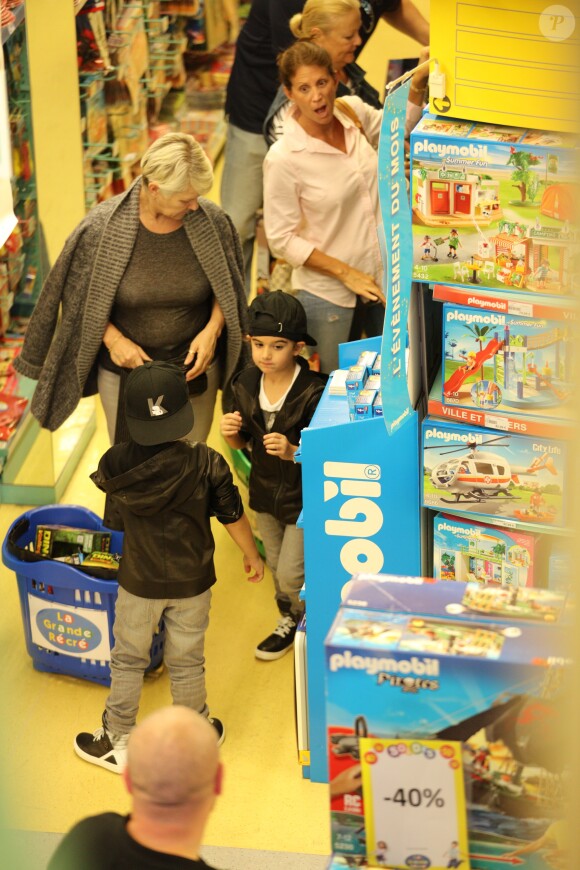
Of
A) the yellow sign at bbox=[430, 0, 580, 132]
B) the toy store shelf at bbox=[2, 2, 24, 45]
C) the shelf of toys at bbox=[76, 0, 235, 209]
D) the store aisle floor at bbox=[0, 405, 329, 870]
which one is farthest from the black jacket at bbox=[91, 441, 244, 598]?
the shelf of toys at bbox=[76, 0, 235, 209]

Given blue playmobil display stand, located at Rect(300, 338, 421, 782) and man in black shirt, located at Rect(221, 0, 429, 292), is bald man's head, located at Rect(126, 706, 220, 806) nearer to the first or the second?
blue playmobil display stand, located at Rect(300, 338, 421, 782)

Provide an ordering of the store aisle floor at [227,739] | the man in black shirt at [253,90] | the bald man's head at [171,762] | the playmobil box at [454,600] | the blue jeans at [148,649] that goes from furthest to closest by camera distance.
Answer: the man in black shirt at [253,90], the blue jeans at [148,649], the store aisle floor at [227,739], the playmobil box at [454,600], the bald man's head at [171,762]

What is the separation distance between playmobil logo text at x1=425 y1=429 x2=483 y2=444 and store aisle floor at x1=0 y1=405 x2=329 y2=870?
1.22 m

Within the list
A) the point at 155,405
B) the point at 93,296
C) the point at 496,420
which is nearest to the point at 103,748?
the point at 155,405

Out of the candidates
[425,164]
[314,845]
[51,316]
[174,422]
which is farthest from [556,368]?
[51,316]

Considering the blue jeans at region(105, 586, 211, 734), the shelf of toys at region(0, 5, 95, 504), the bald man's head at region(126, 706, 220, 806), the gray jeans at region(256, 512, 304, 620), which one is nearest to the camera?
the bald man's head at region(126, 706, 220, 806)

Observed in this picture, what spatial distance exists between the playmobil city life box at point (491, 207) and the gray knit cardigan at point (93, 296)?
128 centimetres

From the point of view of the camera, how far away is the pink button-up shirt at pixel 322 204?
14.8 feet

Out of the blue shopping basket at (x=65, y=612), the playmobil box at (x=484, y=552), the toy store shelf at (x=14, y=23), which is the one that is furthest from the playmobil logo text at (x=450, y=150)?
the toy store shelf at (x=14, y=23)

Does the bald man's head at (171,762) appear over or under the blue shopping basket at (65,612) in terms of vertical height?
over

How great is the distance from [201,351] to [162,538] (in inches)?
33.5

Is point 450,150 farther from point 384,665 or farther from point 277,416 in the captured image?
point 384,665

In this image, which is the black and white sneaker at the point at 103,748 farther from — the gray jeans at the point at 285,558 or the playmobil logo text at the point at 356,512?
the playmobil logo text at the point at 356,512

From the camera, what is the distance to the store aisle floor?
146 inches
